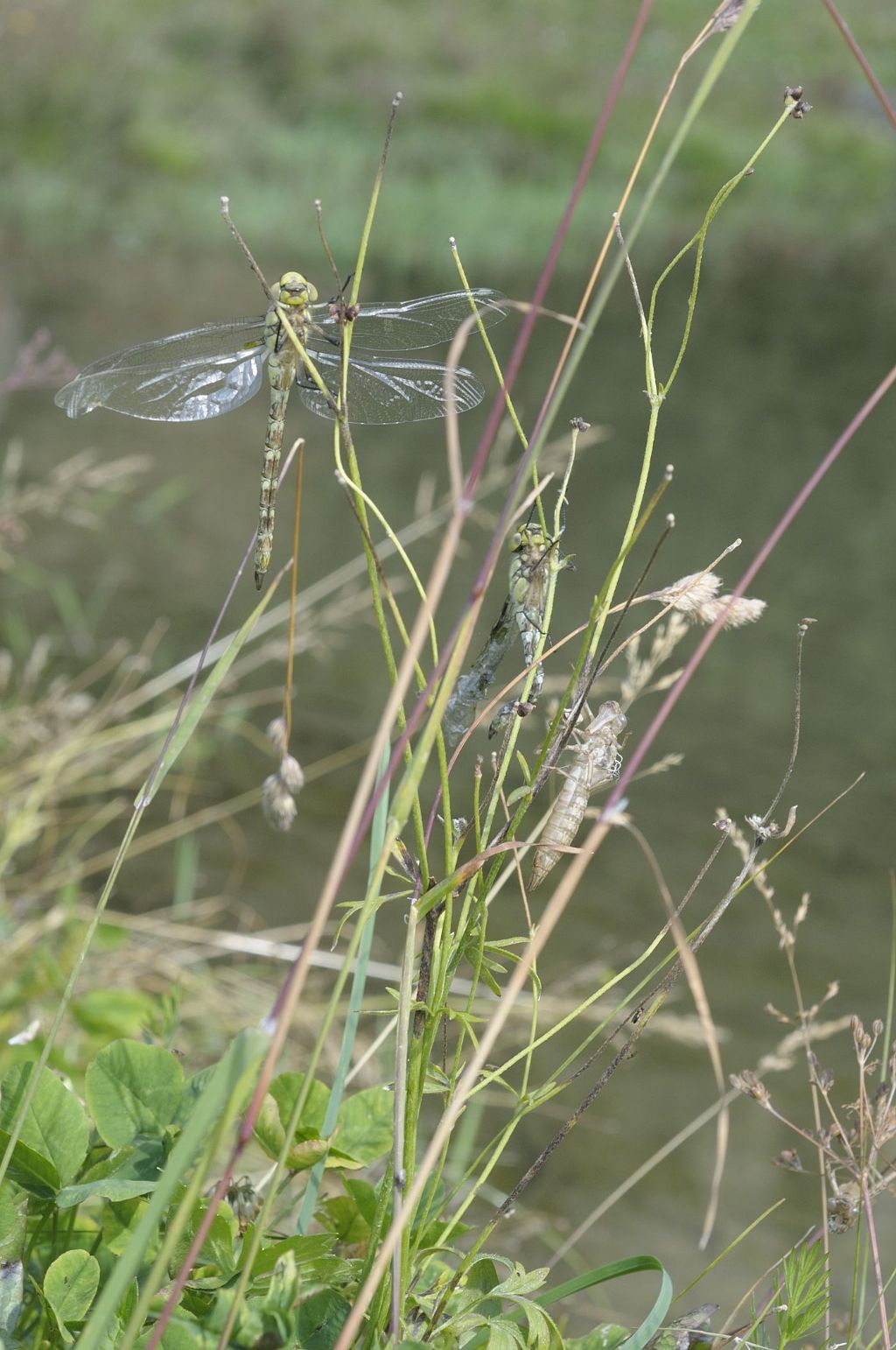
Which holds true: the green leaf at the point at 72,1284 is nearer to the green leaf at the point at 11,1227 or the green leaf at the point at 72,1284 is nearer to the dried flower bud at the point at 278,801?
the green leaf at the point at 11,1227

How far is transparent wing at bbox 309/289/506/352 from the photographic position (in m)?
0.92

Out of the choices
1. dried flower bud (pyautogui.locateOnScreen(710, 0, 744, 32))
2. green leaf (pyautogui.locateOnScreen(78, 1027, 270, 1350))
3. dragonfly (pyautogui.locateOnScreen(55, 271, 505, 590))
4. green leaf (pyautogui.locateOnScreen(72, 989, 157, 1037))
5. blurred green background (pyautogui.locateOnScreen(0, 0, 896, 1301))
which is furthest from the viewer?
blurred green background (pyautogui.locateOnScreen(0, 0, 896, 1301))

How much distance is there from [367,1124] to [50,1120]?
0.18 meters

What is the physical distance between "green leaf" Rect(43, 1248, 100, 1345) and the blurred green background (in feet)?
4.40

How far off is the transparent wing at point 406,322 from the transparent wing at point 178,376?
0.19 feet

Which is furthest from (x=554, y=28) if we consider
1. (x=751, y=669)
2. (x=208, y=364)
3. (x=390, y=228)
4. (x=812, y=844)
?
(x=208, y=364)

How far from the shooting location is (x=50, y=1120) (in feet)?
2.14

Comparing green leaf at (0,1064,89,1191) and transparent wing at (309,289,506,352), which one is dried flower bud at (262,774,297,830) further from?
transparent wing at (309,289,506,352)

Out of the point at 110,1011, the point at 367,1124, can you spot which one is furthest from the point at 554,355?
the point at 367,1124

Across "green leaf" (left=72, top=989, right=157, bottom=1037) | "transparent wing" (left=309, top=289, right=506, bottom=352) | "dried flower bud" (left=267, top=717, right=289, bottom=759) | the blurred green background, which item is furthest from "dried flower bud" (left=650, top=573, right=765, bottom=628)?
the blurred green background

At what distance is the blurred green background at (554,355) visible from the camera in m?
2.43

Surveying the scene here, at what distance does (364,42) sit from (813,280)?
438cm

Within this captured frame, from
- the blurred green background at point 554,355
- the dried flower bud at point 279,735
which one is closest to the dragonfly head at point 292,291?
the dried flower bud at point 279,735

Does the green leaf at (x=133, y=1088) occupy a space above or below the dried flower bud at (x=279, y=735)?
below
